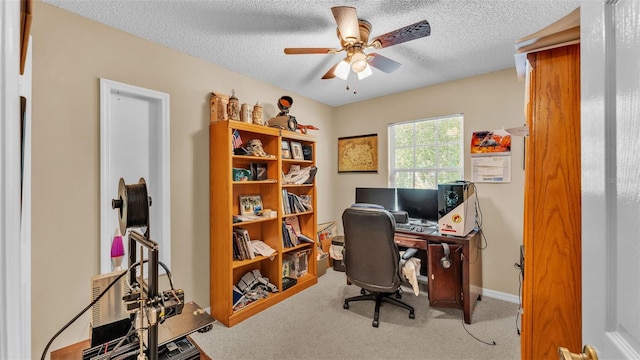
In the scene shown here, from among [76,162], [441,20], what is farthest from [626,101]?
[76,162]

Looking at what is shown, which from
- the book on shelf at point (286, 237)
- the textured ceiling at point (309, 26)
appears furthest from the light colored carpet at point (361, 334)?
the textured ceiling at point (309, 26)

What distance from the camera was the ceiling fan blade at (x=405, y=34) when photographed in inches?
62.7

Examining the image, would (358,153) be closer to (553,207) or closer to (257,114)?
(257,114)

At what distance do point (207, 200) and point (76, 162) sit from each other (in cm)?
100

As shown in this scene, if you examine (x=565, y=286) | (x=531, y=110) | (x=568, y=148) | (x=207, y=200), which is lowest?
(x=565, y=286)

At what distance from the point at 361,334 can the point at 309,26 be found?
2.49 metres

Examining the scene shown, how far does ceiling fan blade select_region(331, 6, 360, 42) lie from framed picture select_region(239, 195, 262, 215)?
1858mm

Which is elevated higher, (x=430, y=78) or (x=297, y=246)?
(x=430, y=78)

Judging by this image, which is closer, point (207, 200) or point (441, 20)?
point (441, 20)

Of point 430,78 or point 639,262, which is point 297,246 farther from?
point 639,262

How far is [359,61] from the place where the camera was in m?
1.80

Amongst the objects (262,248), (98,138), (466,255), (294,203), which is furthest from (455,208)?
(98,138)

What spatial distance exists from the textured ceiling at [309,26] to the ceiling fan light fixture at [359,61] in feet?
1.02

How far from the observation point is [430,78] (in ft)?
9.93
